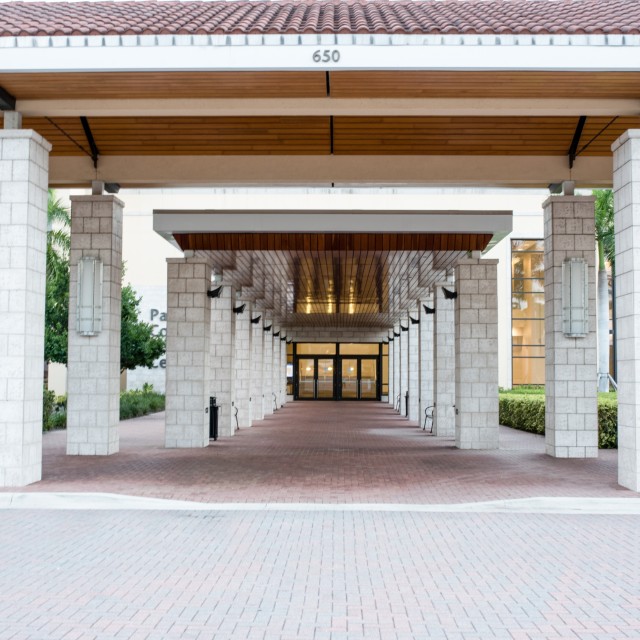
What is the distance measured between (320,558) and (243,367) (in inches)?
692

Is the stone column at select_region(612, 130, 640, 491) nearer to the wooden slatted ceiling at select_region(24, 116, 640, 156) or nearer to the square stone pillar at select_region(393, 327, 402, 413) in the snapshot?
the wooden slatted ceiling at select_region(24, 116, 640, 156)

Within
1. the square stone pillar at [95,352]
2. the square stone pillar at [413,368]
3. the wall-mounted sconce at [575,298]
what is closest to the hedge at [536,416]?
the square stone pillar at [413,368]

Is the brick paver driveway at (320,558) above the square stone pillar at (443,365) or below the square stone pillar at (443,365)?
below

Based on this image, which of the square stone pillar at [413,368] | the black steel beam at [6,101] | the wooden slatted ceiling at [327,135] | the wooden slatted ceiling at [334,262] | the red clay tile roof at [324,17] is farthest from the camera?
the square stone pillar at [413,368]

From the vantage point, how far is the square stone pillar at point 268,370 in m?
32.0

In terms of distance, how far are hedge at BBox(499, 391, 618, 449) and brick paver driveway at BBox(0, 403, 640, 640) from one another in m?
4.59

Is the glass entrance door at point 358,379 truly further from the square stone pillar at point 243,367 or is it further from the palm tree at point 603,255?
the square stone pillar at point 243,367

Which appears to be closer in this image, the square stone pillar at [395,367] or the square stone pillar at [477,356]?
the square stone pillar at [477,356]

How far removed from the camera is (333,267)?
1848 cm

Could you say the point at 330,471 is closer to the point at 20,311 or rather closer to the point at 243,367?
the point at 20,311

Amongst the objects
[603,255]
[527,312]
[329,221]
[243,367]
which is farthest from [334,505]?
[527,312]

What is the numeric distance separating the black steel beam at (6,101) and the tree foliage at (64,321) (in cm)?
1628

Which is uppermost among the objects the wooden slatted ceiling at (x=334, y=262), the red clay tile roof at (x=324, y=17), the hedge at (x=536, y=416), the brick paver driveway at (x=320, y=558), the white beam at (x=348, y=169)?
the red clay tile roof at (x=324, y=17)

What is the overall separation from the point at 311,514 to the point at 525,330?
3308 cm
